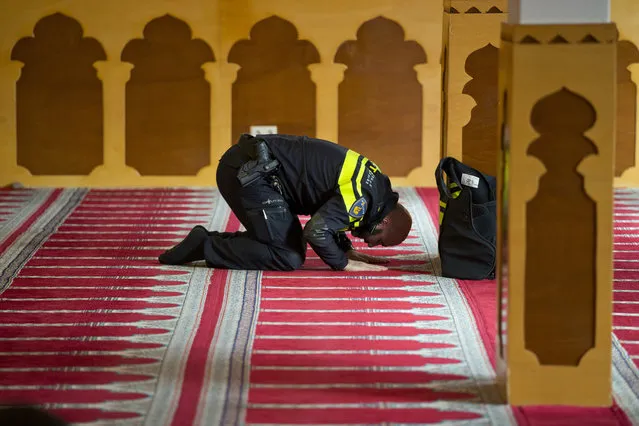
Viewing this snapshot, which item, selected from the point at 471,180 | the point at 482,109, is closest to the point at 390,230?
the point at 471,180

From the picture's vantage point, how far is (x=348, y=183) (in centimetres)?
519

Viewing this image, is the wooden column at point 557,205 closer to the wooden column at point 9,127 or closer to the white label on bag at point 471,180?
the white label on bag at point 471,180

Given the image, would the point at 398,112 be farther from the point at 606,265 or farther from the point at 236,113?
the point at 606,265

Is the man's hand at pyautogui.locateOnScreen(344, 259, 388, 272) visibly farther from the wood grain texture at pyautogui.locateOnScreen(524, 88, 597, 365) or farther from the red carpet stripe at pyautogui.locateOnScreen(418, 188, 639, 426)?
the wood grain texture at pyautogui.locateOnScreen(524, 88, 597, 365)

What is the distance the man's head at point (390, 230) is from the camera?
17.4 feet

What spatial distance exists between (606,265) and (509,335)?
345 mm

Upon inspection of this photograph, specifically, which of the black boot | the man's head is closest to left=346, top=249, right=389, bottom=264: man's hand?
the man's head

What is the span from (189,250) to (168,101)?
8.30ft

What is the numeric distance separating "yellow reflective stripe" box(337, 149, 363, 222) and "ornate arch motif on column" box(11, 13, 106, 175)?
2.97 meters

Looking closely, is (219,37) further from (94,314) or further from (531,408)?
(531,408)

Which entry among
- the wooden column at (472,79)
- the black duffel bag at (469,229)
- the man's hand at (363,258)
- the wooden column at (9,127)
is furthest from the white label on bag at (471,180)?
the wooden column at (9,127)

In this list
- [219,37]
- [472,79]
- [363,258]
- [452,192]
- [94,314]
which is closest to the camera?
[94,314]

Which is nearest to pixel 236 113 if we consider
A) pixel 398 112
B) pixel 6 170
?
pixel 398 112

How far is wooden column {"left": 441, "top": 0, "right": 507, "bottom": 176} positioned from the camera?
670 centimetres
